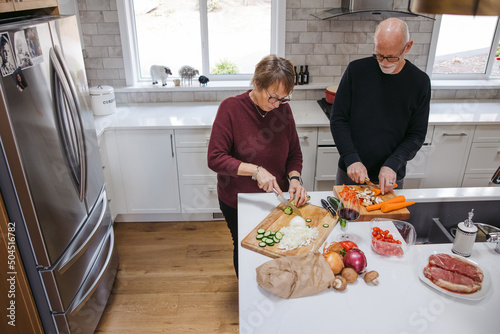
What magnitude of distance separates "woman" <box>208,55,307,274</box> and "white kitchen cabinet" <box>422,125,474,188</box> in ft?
5.45

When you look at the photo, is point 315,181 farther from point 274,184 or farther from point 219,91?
point 274,184

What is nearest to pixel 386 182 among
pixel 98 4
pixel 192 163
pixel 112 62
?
pixel 192 163

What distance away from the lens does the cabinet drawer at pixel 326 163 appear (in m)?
3.03

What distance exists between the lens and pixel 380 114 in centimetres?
208

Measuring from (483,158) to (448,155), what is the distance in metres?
0.31

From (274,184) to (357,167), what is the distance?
507 mm

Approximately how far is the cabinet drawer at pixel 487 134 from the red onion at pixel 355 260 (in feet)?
7.42

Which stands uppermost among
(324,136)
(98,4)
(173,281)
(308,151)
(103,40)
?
(98,4)

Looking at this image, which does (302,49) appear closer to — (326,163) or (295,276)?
(326,163)

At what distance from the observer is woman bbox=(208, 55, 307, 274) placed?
1705mm

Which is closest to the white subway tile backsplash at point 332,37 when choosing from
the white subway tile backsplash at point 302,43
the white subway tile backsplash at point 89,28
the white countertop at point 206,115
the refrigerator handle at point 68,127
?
the white subway tile backsplash at point 302,43

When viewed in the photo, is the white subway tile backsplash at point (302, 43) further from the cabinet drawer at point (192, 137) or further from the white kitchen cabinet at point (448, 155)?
the white kitchen cabinet at point (448, 155)

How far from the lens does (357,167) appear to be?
6.63ft

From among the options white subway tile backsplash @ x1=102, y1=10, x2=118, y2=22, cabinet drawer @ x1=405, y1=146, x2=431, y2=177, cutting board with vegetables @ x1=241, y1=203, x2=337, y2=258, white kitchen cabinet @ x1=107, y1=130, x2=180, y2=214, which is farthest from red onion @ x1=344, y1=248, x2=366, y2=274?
white subway tile backsplash @ x1=102, y1=10, x2=118, y2=22
